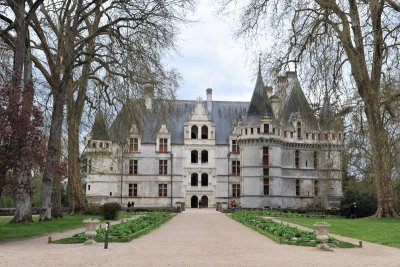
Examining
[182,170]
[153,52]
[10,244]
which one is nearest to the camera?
[10,244]

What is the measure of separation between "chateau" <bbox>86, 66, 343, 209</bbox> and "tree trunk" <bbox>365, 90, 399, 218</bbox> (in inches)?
882

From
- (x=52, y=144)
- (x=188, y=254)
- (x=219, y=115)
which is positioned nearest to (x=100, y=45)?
(x=52, y=144)

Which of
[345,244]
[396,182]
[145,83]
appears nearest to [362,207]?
[396,182]

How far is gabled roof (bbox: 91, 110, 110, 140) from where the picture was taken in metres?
25.8

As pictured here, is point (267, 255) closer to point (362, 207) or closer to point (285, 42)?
point (285, 42)

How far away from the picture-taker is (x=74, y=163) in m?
28.1

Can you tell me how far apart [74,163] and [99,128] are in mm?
2426

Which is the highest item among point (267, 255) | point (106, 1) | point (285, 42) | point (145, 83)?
point (106, 1)

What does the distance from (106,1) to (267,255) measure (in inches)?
601

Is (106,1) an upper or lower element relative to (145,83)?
upper

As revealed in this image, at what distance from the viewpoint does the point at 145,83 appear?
72.9 feet

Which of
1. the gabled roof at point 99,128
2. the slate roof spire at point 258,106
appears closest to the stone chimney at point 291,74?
the gabled roof at point 99,128

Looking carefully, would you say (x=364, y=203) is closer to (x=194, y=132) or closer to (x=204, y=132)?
(x=204, y=132)

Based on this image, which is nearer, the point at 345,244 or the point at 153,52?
the point at 345,244
